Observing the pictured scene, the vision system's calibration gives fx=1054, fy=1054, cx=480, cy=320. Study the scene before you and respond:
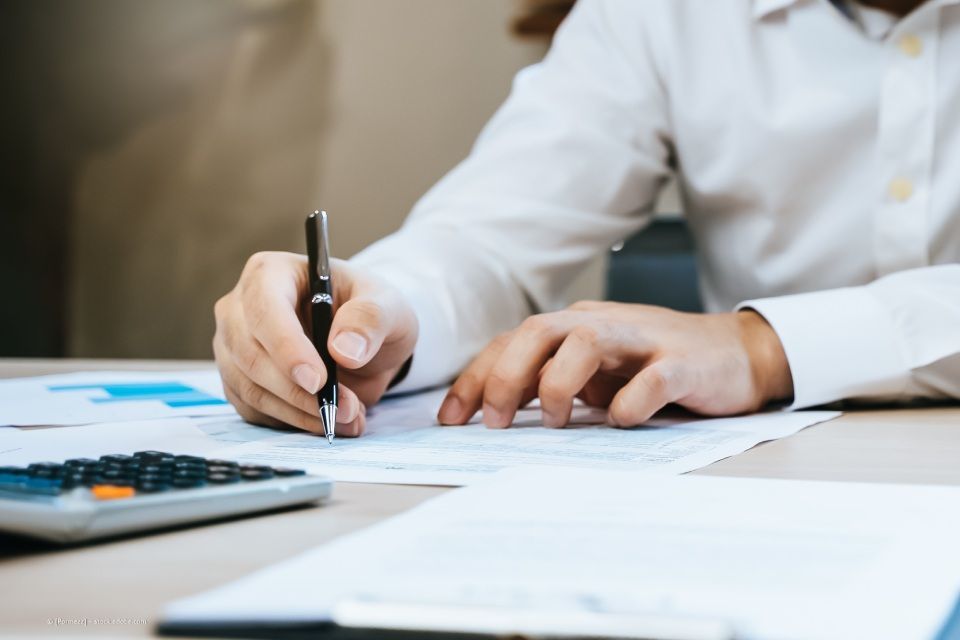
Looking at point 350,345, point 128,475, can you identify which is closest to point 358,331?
point 350,345

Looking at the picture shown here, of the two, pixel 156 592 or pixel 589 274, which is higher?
pixel 156 592

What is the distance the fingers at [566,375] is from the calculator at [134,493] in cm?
21

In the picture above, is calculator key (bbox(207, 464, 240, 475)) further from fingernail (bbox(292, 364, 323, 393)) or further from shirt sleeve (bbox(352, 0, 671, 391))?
shirt sleeve (bbox(352, 0, 671, 391))

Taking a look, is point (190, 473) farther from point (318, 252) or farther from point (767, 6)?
point (767, 6)

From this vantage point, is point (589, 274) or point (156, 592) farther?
point (589, 274)

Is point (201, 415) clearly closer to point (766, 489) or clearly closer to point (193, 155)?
point (766, 489)

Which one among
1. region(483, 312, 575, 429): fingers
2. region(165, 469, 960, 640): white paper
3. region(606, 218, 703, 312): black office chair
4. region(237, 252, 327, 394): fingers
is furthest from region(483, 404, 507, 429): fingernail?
region(606, 218, 703, 312): black office chair

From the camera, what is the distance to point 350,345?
1.84 feet

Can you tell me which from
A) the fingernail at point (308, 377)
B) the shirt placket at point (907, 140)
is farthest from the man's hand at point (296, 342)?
the shirt placket at point (907, 140)

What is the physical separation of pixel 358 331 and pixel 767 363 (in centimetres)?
25

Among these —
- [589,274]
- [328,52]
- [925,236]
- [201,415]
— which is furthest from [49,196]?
[925,236]

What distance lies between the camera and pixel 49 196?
200cm

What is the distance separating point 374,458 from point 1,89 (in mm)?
1742

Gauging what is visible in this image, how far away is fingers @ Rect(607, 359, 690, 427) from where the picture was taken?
57 centimetres
